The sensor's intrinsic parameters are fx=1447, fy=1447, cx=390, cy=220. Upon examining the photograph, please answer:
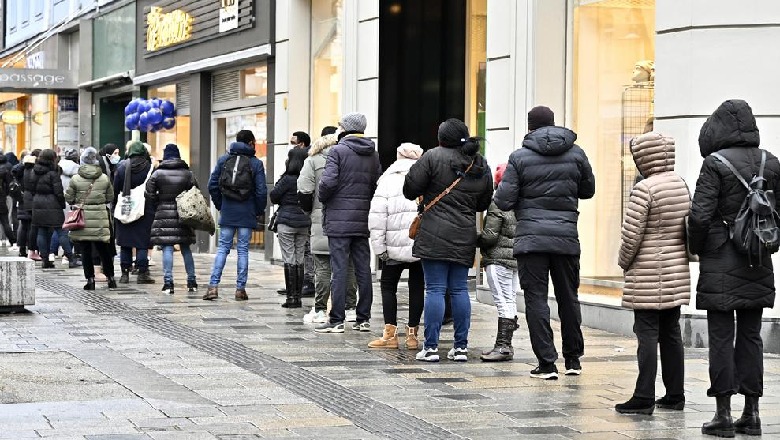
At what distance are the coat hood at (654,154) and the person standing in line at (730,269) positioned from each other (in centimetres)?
49

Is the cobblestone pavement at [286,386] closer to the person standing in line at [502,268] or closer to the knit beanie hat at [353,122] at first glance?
the person standing in line at [502,268]

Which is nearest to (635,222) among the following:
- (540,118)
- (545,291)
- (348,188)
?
(545,291)

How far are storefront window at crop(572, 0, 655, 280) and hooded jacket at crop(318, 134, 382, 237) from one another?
284 cm

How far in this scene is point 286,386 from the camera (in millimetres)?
9570

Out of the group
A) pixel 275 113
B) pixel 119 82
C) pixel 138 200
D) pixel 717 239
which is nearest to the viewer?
pixel 717 239

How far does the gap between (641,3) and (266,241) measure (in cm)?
1021

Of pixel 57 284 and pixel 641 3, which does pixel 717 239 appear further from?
pixel 57 284

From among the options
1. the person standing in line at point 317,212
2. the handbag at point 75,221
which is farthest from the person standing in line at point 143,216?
the person standing in line at point 317,212

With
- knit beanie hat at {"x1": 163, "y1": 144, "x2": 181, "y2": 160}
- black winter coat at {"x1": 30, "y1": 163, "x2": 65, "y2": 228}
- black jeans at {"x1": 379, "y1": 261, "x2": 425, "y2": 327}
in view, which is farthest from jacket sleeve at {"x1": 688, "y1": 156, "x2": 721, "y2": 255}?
black winter coat at {"x1": 30, "y1": 163, "x2": 65, "y2": 228}

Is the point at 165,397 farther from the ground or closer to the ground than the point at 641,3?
closer to the ground

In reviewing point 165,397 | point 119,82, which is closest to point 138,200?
point 165,397

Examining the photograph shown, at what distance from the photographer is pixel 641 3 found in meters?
13.8

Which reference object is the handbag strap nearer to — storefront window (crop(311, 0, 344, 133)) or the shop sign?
storefront window (crop(311, 0, 344, 133))

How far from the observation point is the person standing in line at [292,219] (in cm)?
1467
